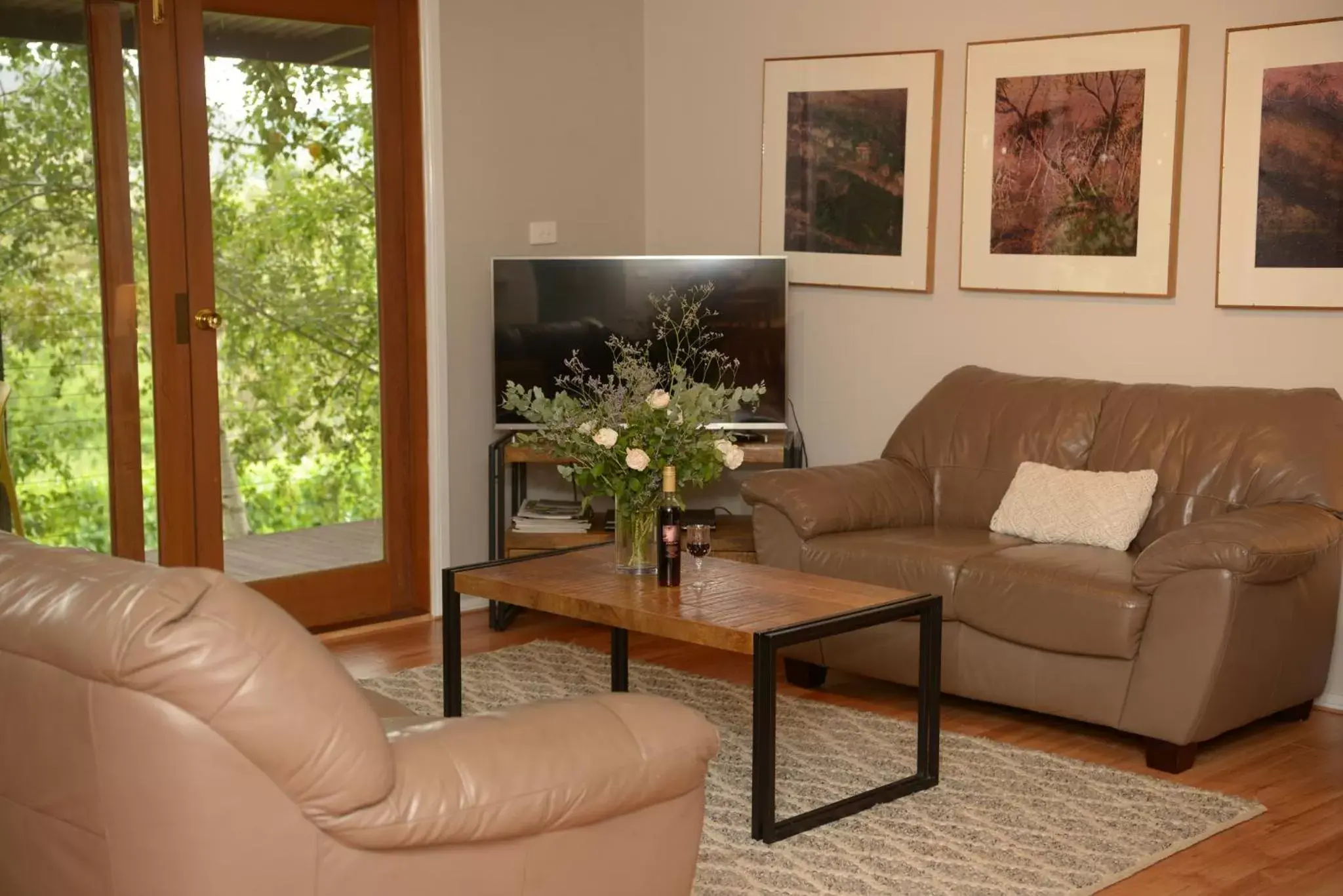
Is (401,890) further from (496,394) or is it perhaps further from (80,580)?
(496,394)

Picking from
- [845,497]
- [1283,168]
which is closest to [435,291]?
[845,497]

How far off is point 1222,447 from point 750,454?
1.69 metres

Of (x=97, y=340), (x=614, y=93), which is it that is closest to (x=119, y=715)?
(x=97, y=340)

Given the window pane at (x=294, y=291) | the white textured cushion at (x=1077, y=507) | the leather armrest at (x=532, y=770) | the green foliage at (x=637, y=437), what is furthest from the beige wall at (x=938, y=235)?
the leather armrest at (x=532, y=770)

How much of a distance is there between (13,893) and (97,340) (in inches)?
120

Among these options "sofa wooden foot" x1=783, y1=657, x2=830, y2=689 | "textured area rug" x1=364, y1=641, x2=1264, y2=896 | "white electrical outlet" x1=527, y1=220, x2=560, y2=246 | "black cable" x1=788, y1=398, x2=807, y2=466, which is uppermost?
"white electrical outlet" x1=527, y1=220, x2=560, y2=246

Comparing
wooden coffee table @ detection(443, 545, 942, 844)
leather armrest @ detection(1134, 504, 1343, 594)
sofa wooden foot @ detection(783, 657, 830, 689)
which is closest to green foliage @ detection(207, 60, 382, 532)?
wooden coffee table @ detection(443, 545, 942, 844)

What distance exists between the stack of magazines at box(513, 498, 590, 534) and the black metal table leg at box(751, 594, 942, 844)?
1919 mm

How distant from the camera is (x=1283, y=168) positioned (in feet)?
15.3

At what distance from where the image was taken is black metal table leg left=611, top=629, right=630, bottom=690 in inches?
169

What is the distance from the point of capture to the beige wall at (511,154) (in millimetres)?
5758

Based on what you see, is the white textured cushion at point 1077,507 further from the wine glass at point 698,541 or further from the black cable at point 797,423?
the black cable at point 797,423

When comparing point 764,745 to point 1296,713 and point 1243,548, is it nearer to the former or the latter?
point 1243,548

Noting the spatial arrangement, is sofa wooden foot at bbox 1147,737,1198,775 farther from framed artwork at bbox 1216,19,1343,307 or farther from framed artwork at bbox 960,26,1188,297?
framed artwork at bbox 960,26,1188,297
